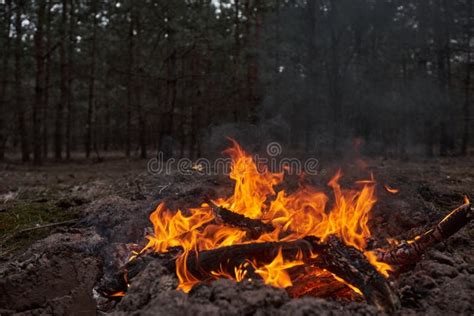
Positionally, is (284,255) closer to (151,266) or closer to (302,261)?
(302,261)

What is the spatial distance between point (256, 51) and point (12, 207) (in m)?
11.5

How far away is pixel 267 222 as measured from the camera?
4113mm

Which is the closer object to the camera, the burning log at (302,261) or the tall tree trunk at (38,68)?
the burning log at (302,261)

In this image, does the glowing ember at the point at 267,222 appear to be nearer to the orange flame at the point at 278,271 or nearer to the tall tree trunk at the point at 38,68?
the orange flame at the point at 278,271

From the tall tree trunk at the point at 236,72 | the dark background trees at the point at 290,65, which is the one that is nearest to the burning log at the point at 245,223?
the dark background trees at the point at 290,65

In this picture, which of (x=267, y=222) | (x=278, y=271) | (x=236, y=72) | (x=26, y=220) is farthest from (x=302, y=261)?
(x=236, y=72)

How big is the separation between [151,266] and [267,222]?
1362mm

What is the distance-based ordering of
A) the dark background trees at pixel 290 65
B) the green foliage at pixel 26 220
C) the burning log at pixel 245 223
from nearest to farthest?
the burning log at pixel 245 223 < the green foliage at pixel 26 220 < the dark background trees at pixel 290 65

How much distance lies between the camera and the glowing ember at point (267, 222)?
3.40m

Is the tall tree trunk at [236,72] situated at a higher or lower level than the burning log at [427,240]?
higher

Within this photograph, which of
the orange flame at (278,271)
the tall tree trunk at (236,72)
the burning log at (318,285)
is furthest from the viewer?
→ the tall tree trunk at (236,72)

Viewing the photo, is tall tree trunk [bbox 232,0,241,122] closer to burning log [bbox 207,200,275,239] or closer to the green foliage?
the green foliage

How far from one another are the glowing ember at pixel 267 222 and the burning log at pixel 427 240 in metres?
0.13

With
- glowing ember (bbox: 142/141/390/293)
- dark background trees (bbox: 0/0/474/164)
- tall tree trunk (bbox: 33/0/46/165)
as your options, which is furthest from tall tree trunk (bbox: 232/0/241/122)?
glowing ember (bbox: 142/141/390/293)
